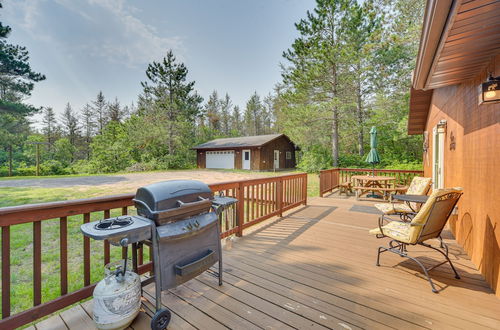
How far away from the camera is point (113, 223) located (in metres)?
1.64

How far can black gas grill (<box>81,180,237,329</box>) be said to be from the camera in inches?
63.7

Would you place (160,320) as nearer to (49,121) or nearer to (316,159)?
(316,159)

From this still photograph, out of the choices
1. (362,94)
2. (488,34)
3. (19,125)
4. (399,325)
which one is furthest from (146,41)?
(399,325)

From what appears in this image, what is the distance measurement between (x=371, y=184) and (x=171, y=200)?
7.75m

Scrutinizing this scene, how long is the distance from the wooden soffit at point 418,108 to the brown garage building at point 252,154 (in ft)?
39.4

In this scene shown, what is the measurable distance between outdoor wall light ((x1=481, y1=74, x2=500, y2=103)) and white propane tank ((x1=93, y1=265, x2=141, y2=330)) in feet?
11.5

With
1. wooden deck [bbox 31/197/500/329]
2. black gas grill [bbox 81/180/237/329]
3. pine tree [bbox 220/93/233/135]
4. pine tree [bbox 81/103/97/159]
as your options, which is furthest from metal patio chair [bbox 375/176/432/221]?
pine tree [bbox 81/103/97/159]

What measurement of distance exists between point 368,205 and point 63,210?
658cm

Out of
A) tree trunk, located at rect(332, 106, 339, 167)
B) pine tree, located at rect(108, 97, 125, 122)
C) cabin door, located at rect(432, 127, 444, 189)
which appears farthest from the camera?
pine tree, located at rect(108, 97, 125, 122)

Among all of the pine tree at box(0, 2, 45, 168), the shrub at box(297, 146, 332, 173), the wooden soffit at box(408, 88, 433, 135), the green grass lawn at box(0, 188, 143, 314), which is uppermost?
the pine tree at box(0, 2, 45, 168)

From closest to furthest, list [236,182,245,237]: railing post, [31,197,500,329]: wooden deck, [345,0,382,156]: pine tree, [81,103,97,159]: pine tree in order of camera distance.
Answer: [31,197,500,329]: wooden deck → [236,182,245,237]: railing post → [345,0,382,156]: pine tree → [81,103,97,159]: pine tree

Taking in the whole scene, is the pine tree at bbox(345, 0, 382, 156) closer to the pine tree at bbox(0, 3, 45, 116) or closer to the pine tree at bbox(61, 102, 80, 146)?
the pine tree at bbox(0, 3, 45, 116)

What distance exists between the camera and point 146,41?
43.1 feet

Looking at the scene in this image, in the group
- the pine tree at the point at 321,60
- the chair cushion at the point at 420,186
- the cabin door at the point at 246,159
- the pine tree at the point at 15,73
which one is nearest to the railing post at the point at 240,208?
the chair cushion at the point at 420,186
